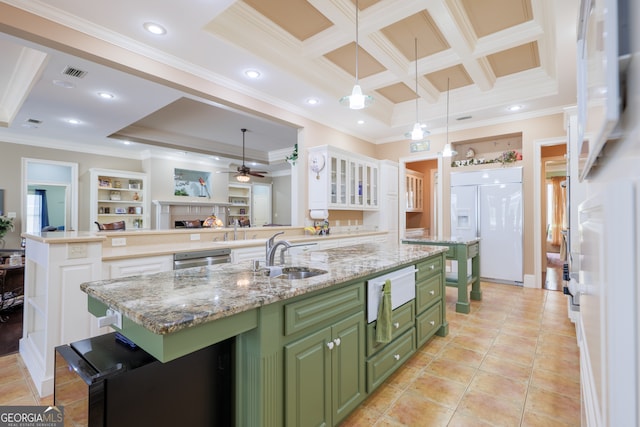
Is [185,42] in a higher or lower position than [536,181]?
higher

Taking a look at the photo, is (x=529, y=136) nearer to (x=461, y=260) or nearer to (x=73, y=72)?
(x=461, y=260)

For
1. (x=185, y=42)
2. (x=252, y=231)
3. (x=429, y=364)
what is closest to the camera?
(x=429, y=364)

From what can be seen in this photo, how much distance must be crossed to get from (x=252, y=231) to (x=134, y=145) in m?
4.71

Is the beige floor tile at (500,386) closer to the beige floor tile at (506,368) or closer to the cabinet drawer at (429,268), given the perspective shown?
the beige floor tile at (506,368)

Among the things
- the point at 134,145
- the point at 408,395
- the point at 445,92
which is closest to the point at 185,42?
the point at 408,395

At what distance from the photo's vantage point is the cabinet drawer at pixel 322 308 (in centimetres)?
140

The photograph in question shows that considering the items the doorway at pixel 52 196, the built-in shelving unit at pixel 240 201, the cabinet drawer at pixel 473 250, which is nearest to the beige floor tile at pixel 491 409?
the cabinet drawer at pixel 473 250

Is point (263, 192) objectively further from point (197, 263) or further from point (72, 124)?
point (197, 263)

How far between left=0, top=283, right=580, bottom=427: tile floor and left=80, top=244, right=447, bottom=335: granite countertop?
90 cm

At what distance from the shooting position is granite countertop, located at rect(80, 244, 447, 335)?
42.8 inches

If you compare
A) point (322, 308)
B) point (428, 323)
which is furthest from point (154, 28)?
point (428, 323)

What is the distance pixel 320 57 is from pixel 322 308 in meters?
3.44

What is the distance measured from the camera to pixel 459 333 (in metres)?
3.12

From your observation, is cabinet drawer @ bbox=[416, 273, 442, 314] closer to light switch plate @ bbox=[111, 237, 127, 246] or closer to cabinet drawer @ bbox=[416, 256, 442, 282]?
cabinet drawer @ bbox=[416, 256, 442, 282]
